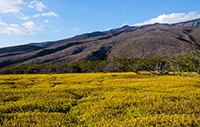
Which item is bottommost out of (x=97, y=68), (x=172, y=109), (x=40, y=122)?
(x=97, y=68)

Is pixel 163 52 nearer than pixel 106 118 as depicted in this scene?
No

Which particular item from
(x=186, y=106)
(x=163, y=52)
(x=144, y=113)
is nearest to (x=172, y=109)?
(x=186, y=106)

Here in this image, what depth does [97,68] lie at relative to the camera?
4395 inches

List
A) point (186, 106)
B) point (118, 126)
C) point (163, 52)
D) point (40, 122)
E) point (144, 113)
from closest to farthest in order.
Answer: point (118, 126), point (40, 122), point (144, 113), point (186, 106), point (163, 52)

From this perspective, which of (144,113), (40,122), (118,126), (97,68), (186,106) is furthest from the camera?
(97,68)

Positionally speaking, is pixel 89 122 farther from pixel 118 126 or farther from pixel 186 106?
pixel 186 106

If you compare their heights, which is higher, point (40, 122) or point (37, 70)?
point (40, 122)

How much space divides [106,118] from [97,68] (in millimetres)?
101752

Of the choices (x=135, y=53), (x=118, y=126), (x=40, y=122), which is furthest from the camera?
(x=135, y=53)

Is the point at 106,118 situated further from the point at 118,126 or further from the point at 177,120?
the point at 177,120

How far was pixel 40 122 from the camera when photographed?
9.38m

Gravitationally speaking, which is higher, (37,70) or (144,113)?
(144,113)

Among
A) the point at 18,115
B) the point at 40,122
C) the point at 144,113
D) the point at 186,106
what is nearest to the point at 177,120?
the point at 144,113

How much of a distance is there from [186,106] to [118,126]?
6.92m
